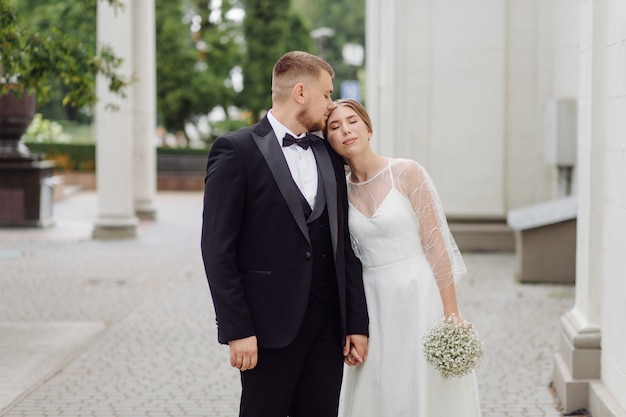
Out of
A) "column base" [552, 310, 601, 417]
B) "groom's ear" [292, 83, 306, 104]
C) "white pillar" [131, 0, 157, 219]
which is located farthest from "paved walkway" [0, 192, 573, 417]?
"white pillar" [131, 0, 157, 219]

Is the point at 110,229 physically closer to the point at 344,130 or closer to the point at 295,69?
the point at 344,130

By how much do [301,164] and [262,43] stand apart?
35.5 m

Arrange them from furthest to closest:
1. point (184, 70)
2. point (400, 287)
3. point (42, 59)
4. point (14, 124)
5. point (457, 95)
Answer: point (184, 70) → point (14, 124) → point (457, 95) → point (42, 59) → point (400, 287)

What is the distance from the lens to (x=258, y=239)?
4.31 meters

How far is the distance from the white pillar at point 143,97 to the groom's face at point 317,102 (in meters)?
17.1

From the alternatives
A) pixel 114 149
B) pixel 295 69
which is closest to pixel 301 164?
pixel 295 69

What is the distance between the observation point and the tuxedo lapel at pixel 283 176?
427cm

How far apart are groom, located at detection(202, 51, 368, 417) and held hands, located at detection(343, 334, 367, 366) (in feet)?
0.22

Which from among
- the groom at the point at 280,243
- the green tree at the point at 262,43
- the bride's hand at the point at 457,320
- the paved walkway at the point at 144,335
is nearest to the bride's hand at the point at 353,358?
the groom at the point at 280,243

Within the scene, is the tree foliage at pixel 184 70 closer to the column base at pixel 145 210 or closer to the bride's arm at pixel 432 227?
the column base at pixel 145 210

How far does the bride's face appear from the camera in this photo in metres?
4.53

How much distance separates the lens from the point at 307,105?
4355 millimetres

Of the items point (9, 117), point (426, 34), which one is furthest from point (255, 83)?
point (426, 34)

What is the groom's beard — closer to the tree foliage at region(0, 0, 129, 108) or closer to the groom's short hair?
the groom's short hair
